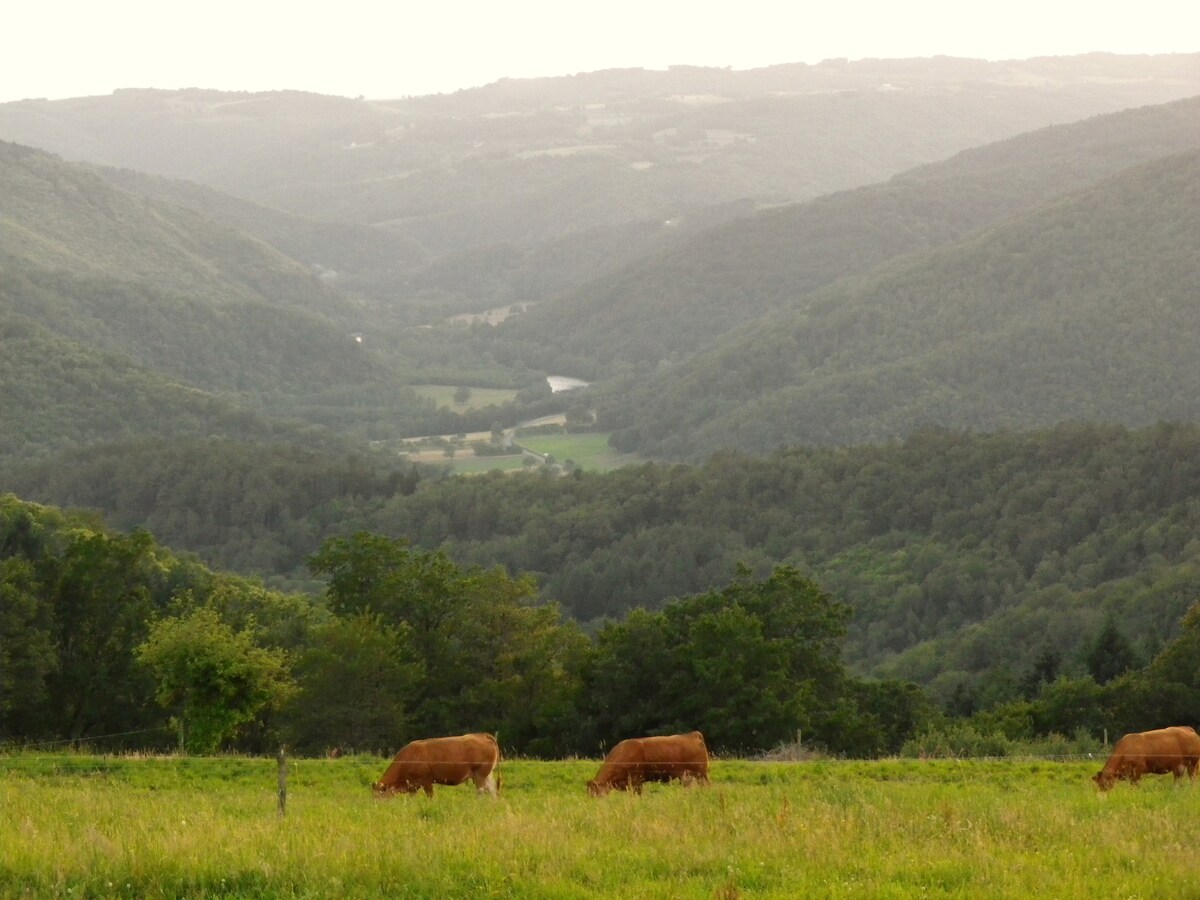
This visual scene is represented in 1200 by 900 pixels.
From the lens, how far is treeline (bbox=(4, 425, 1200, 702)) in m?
96.0

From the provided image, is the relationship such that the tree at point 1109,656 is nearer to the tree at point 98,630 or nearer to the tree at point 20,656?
the tree at point 98,630

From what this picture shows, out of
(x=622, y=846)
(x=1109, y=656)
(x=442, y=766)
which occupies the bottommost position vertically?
(x=1109, y=656)

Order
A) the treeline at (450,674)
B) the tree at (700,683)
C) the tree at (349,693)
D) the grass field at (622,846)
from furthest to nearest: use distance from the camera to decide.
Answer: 1. the tree at (700,683)
2. the tree at (349,693)
3. the treeline at (450,674)
4. the grass field at (622,846)

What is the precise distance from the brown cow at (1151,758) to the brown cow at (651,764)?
242 inches

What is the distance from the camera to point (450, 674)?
144 ft

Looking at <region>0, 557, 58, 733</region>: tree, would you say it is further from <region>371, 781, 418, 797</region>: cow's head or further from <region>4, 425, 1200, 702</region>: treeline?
<region>4, 425, 1200, 702</region>: treeline

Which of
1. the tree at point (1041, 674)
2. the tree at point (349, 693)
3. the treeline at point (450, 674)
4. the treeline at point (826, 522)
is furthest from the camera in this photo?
the treeline at point (826, 522)

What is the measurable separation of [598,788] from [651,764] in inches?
41.0

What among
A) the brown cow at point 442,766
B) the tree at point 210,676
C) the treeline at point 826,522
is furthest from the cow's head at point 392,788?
the treeline at point 826,522

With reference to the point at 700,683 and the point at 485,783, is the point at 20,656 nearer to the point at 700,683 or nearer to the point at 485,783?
the point at 700,683

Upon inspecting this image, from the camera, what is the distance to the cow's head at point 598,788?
854 inches

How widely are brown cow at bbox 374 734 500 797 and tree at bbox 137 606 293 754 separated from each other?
12842mm

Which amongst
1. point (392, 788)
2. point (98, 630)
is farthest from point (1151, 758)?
point (98, 630)

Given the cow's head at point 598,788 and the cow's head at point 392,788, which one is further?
the cow's head at point 598,788
